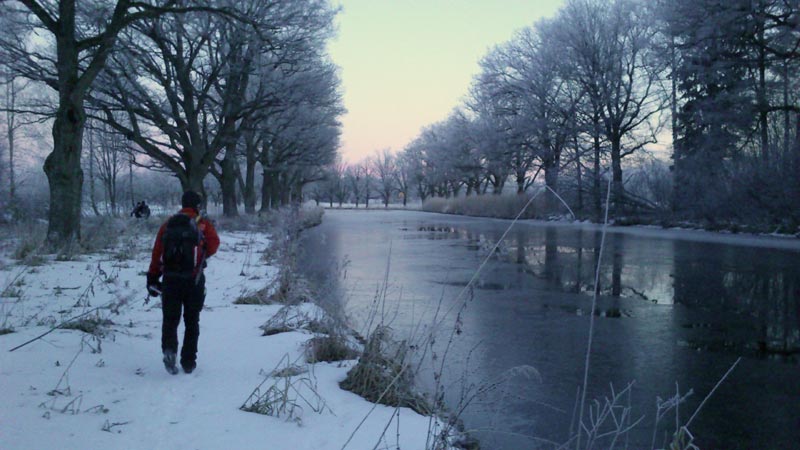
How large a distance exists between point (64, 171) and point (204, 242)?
8.43 meters

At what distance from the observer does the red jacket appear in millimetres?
4602

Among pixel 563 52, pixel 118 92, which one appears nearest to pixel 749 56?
pixel 563 52

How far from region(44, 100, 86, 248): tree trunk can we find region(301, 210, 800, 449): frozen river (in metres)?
5.08

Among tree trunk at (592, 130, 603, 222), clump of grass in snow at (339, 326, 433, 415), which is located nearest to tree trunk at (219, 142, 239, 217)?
tree trunk at (592, 130, 603, 222)

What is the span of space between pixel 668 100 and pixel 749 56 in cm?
673

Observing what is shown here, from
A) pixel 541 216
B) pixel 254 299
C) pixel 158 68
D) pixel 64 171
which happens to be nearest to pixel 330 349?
pixel 254 299

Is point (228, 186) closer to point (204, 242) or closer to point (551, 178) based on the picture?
point (551, 178)

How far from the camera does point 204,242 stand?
474 cm

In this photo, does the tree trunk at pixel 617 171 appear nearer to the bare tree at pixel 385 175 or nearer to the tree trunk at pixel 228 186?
the tree trunk at pixel 228 186

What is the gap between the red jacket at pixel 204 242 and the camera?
15.1 feet

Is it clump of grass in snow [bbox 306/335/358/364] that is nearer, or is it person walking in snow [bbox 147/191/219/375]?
person walking in snow [bbox 147/191/219/375]

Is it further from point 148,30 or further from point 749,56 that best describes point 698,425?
point 749,56

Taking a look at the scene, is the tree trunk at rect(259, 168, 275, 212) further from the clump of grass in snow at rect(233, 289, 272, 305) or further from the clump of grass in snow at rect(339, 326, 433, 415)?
the clump of grass in snow at rect(339, 326, 433, 415)

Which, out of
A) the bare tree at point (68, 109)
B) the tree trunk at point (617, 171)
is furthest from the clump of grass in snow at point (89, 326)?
the tree trunk at point (617, 171)
